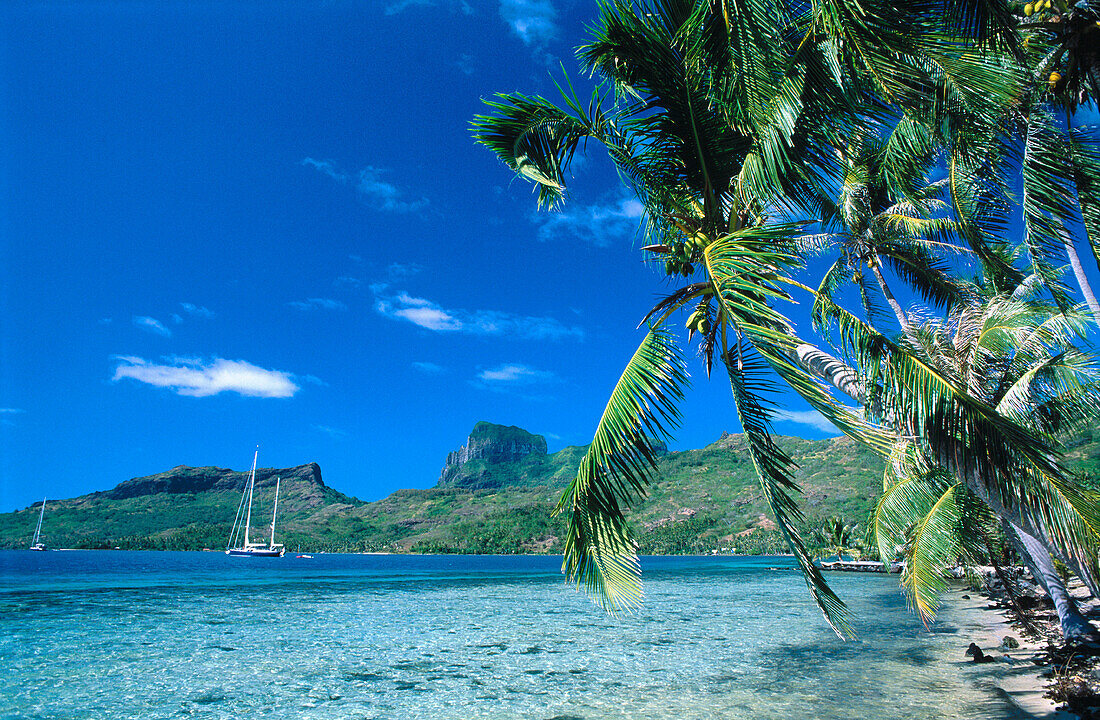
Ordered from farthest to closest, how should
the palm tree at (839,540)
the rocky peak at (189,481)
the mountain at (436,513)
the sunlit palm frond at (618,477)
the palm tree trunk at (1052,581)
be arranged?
1. the rocky peak at (189,481)
2. the mountain at (436,513)
3. the palm tree at (839,540)
4. the palm tree trunk at (1052,581)
5. the sunlit palm frond at (618,477)

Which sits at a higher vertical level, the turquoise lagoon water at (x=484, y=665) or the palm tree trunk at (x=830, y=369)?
the palm tree trunk at (x=830, y=369)

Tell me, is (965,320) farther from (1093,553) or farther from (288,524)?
(288,524)

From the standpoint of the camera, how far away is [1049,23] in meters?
4.31

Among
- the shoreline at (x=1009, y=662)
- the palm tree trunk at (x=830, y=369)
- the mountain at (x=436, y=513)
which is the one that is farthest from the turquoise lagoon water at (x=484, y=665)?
the mountain at (x=436, y=513)

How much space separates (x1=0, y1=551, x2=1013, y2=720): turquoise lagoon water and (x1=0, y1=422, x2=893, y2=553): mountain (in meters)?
77.3

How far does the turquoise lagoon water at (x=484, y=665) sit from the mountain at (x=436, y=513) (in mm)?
77291

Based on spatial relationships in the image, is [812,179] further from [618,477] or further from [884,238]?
[884,238]

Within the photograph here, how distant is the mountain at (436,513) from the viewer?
378 feet

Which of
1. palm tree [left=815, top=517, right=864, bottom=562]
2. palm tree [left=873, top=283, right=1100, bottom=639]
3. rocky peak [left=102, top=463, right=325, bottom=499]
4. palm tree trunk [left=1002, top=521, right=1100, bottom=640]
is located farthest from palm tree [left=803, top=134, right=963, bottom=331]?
rocky peak [left=102, top=463, right=325, bottom=499]

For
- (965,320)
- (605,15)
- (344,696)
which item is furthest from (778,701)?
(605,15)

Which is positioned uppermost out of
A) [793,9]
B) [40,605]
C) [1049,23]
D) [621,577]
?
[793,9]

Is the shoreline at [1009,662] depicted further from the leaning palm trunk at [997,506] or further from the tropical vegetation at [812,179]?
the tropical vegetation at [812,179]

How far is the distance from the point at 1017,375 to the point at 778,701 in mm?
6682

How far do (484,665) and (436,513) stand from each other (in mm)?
153503
